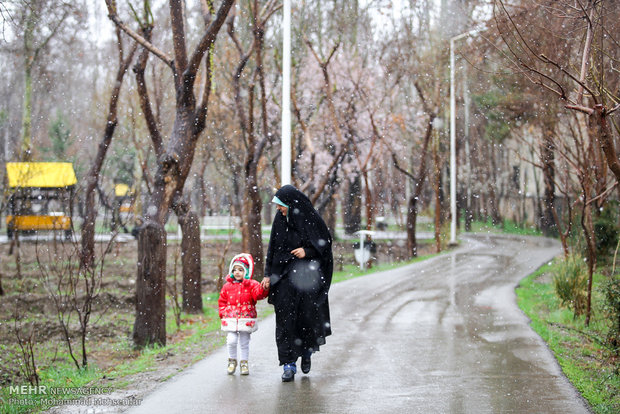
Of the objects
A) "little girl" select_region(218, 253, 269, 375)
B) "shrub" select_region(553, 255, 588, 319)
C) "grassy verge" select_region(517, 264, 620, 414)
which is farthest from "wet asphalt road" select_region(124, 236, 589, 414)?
"shrub" select_region(553, 255, 588, 319)

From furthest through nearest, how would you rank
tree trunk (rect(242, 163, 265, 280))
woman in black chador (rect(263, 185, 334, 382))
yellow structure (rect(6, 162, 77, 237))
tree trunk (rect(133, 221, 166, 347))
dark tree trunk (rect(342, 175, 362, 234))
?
dark tree trunk (rect(342, 175, 362, 234))
tree trunk (rect(242, 163, 265, 280))
yellow structure (rect(6, 162, 77, 237))
tree trunk (rect(133, 221, 166, 347))
woman in black chador (rect(263, 185, 334, 382))

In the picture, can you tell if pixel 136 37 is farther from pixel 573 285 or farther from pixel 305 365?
pixel 573 285

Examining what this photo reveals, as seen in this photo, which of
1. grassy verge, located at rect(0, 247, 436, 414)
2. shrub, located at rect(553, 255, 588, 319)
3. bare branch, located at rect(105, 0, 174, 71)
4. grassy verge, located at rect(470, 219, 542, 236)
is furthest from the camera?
grassy verge, located at rect(470, 219, 542, 236)

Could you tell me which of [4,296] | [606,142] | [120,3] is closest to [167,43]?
[120,3]

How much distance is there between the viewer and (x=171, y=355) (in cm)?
945

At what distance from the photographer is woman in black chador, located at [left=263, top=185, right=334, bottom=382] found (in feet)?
24.1

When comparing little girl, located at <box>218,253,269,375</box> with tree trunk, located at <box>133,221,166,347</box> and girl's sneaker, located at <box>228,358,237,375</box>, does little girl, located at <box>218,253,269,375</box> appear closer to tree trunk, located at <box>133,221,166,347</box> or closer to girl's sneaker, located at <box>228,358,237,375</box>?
girl's sneaker, located at <box>228,358,237,375</box>

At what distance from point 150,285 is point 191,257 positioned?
4738 mm

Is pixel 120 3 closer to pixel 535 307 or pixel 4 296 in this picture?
pixel 4 296

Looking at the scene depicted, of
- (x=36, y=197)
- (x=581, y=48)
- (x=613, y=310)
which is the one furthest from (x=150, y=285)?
(x=36, y=197)

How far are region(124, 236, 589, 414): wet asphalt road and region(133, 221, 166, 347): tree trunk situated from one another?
1595 millimetres

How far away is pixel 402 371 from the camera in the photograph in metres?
7.91

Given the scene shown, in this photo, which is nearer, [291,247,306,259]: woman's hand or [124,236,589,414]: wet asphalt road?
[124,236,589,414]: wet asphalt road

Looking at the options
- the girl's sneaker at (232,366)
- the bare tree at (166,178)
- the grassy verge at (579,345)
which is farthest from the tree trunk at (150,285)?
the grassy verge at (579,345)
